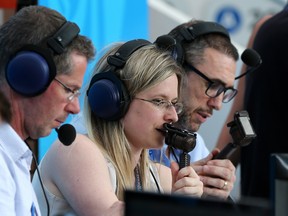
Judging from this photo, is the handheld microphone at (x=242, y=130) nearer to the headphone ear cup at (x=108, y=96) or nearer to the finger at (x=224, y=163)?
the finger at (x=224, y=163)

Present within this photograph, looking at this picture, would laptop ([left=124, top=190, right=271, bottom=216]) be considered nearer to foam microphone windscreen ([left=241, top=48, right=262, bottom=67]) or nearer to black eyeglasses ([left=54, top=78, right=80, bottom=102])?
black eyeglasses ([left=54, top=78, right=80, bottom=102])

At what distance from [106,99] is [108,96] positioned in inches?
0.4

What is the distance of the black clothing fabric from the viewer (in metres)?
2.99

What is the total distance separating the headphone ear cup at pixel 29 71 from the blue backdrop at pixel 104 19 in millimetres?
1206

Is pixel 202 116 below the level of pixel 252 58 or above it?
below

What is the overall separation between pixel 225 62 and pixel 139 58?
23.6 inches

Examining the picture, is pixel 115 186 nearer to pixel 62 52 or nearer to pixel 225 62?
pixel 62 52

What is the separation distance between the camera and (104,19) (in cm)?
337

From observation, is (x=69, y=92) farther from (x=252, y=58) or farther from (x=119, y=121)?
(x=252, y=58)

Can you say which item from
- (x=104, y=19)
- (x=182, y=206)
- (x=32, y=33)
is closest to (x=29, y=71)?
(x=32, y=33)

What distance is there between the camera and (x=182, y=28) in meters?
2.87

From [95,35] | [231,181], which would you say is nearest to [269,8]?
[95,35]

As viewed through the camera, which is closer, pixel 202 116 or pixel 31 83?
pixel 31 83

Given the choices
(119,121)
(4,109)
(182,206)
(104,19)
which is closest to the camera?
(182,206)
